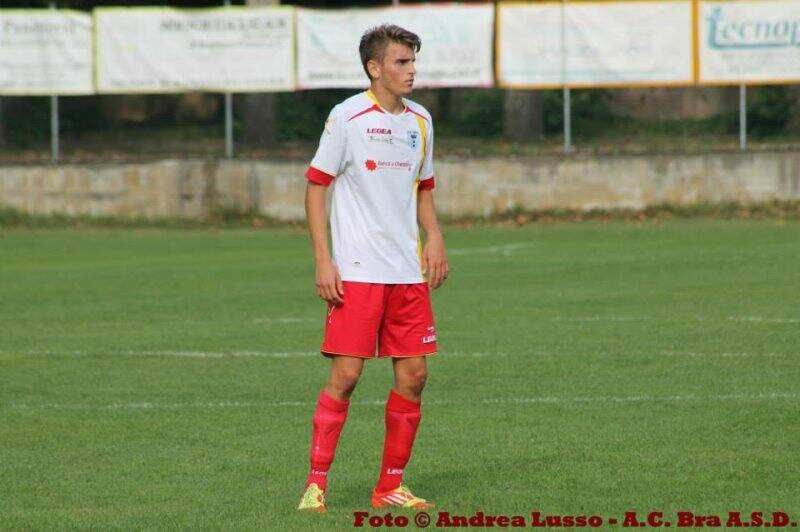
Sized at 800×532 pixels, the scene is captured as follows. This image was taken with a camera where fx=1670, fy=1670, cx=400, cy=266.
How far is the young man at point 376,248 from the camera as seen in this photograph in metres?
6.96

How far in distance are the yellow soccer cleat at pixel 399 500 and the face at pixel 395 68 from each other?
1.70 metres

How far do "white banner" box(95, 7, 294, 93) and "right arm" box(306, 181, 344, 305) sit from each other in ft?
59.3

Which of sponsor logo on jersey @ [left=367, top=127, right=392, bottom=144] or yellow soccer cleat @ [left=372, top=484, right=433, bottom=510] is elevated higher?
sponsor logo on jersey @ [left=367, top=127, right=392, bottom=144]

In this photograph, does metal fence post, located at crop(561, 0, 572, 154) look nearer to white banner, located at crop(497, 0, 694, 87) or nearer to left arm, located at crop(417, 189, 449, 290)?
white banner, located at crop(497, 0, 694, 87)


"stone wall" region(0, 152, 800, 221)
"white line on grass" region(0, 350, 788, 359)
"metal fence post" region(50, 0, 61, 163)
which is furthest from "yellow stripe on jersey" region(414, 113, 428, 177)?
"metal fence post" region(50, 0, 61, 163)

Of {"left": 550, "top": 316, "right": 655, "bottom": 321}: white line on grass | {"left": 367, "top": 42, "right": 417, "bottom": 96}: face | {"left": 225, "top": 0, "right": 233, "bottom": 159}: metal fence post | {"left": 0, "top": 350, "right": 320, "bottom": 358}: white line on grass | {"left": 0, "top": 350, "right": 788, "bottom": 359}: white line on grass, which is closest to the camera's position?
{"left": 367, "top": 42, "right": 417, "bottom": 96}: face

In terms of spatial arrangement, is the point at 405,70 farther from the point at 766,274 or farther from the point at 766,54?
the point at 766,54

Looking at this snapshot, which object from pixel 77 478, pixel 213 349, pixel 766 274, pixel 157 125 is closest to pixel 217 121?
pixel 157 125

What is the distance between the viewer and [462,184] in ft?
78.5

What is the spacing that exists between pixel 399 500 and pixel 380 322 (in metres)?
0.76

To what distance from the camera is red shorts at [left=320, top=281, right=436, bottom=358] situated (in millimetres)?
7008

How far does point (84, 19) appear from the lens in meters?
25.2

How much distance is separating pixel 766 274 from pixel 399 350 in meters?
10.3

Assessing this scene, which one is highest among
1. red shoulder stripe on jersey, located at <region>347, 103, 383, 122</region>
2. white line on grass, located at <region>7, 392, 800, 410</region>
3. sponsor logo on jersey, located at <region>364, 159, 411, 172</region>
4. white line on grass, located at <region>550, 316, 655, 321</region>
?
red shoulder stripe on jersey, located at <region>347, 103, 383, 122</region>
